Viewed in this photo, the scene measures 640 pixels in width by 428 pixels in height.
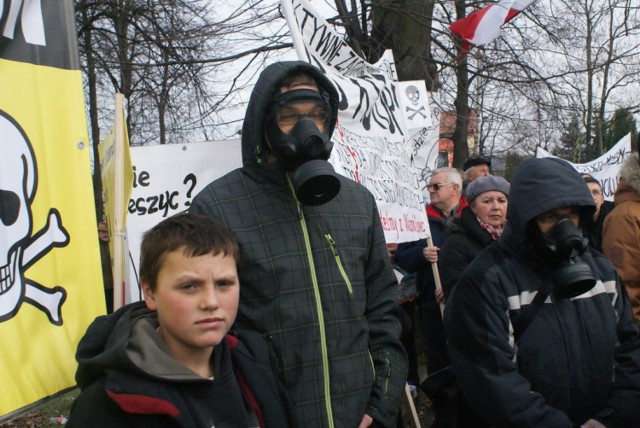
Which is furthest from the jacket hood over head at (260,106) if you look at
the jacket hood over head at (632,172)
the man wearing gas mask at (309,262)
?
the jacket hood over head at (632,172)

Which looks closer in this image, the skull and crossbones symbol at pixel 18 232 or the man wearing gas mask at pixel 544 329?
the skull and crossbones symbol at pixel 18 232

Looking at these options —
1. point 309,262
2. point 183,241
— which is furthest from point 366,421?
point 183,241

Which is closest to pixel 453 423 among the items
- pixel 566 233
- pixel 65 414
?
pixel 566 233

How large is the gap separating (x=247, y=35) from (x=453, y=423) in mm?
7814

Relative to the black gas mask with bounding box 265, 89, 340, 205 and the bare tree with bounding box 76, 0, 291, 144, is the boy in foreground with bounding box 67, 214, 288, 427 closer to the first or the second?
the black gas mask with bounding box 265, 89, 340, 205

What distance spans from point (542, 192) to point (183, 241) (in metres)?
1.31

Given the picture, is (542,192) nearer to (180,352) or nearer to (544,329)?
(544,329)

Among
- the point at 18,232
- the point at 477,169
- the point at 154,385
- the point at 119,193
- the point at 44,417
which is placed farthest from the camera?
the point at 477,169

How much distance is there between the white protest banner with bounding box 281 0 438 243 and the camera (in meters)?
3.70

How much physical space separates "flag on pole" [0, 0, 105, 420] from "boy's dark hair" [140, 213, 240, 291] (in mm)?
212

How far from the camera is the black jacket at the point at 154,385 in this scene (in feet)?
5.14

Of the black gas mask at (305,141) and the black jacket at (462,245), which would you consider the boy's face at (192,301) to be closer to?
the black gas mask at (305,141)

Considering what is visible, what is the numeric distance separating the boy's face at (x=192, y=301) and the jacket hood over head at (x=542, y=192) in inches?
45.0

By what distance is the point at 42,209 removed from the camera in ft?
5.82
